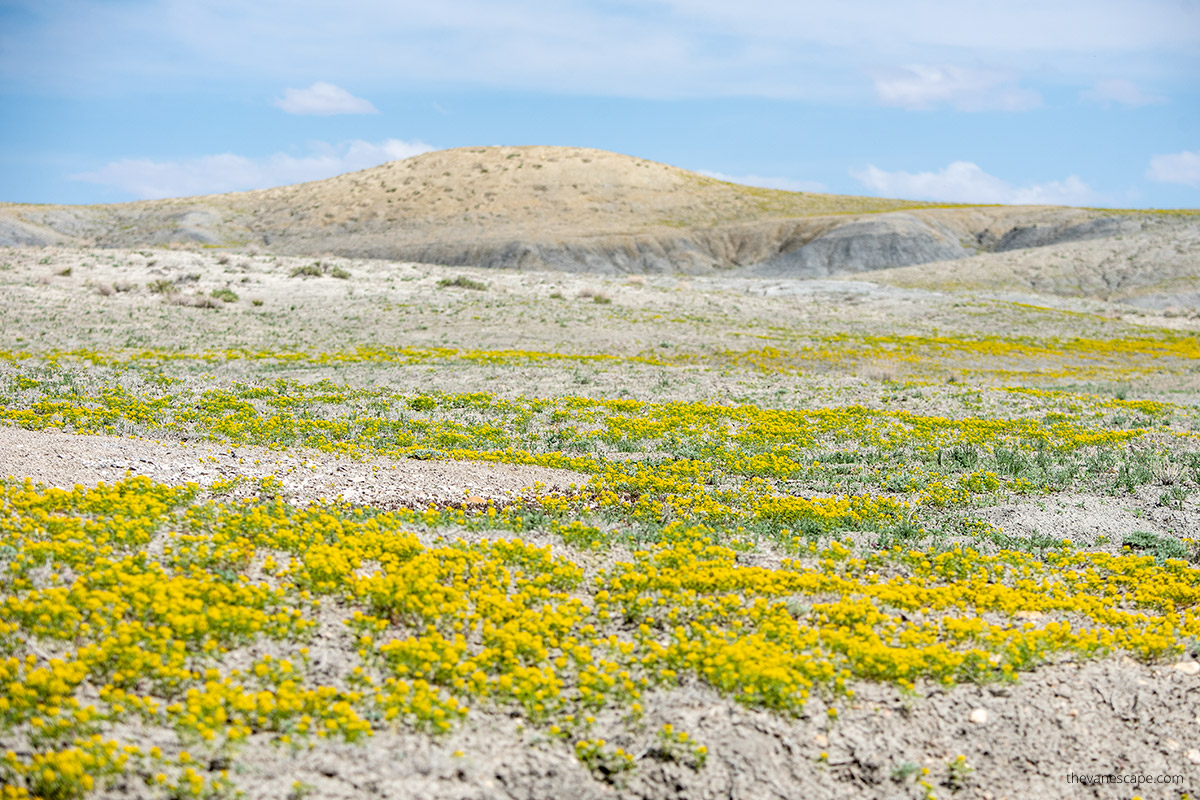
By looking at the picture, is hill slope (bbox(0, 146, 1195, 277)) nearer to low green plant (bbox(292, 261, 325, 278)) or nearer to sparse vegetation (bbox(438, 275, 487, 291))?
sparse vegetation (bbox(438, 275, 487, 291))

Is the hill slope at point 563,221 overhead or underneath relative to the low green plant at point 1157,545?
overhead

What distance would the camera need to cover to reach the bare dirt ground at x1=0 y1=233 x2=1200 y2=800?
19.2 feet

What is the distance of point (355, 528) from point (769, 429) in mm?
8483

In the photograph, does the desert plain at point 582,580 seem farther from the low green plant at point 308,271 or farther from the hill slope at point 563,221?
the hill slope at point 563,221

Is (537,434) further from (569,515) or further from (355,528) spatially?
(355,528)

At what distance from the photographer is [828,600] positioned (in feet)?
26.8

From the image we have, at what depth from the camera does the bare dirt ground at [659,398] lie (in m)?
5.85

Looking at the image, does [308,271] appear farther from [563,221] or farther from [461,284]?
[563,221]

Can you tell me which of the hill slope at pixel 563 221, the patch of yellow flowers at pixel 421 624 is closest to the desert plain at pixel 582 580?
the patch of yellow flowers at pixel 421 624

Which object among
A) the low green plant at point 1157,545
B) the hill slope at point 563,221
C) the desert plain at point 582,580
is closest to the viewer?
the desert plain at point 582,580

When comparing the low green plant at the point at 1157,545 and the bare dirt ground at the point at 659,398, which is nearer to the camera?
the bare dirt ground at the point at 659,398

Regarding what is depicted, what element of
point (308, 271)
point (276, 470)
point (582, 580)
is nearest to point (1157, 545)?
point (582, 580)

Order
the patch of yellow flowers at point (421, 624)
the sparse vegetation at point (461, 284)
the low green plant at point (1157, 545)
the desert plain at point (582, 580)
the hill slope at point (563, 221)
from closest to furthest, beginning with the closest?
the patch of yellow flowers at point (421, 624) < the desert plain at point (582, 580) < the low green plant at point (1157, 545) < the sparse vegetation at point (461, 284) < the hill slope at point (563, 221)

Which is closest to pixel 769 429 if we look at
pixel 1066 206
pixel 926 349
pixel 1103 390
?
pixel 1103 390
